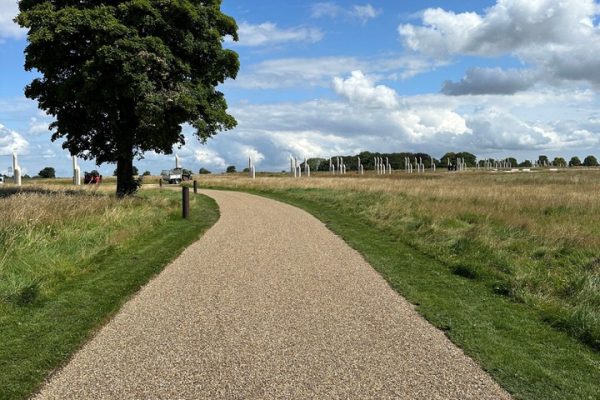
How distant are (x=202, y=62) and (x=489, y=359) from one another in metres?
21.6

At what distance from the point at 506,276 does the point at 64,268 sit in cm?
832

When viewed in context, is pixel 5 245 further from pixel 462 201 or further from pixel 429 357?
pixel 462 201

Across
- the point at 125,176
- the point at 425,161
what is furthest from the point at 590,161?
the point at 125,176

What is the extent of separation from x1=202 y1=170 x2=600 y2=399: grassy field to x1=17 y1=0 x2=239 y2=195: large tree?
832 cm

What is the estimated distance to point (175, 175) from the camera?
62031 mm

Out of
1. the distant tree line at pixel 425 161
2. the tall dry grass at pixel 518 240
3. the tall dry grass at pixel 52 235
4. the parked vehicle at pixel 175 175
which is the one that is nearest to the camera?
the tall dry grass at pixel 518 240

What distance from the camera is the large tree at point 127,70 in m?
20.5

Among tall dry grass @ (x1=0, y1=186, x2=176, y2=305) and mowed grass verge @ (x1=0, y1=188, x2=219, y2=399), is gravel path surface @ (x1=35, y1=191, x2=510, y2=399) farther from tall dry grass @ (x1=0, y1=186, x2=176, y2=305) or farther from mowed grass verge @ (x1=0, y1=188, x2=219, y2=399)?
tall dry grass @ (x1=0, y1=186, x2=176, y2=305)

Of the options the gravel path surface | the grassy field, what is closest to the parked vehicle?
the grassy field

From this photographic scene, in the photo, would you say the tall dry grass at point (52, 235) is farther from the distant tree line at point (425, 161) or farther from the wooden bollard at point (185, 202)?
the distant tree line at point (425, 161)

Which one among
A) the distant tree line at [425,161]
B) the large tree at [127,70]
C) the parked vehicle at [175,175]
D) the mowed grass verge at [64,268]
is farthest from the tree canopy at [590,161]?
the mowed grass verge at [64,268]

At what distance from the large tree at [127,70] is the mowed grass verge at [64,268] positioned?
5181 mm

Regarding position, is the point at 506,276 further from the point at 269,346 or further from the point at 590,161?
the point at 590,161

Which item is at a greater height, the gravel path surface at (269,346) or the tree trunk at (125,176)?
the tree trunk at (125,176)
